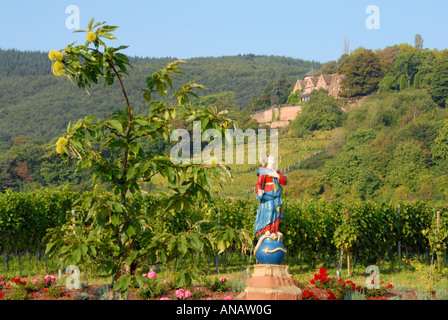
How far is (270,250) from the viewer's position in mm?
9289

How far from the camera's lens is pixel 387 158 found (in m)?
62.3

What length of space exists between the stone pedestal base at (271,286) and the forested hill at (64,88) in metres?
82.7

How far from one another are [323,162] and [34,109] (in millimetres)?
79242

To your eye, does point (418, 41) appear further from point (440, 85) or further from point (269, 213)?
point (269, 213)

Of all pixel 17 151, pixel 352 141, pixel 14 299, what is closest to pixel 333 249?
pixel 14 299

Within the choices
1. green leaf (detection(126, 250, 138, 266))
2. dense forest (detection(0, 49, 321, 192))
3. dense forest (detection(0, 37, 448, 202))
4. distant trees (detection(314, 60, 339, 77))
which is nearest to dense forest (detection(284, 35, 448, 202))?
dense forest (detection(0, 37, 448, 202))

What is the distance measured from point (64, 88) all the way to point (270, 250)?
137 m

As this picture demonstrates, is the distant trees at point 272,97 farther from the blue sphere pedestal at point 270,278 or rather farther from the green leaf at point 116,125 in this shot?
the green leaf at point 116,125

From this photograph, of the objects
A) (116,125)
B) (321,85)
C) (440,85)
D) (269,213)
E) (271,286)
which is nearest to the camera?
(116,125)

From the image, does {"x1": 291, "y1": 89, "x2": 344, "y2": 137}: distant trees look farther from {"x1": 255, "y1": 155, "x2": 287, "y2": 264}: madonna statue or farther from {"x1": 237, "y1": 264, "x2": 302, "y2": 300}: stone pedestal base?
{"x1": 237, "y1": 264, "x2": 302, "y2": 300}: stone pedestal base

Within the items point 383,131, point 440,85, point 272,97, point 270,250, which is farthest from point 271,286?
point 272,97

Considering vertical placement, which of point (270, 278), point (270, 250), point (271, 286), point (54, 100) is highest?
point (54, 100)

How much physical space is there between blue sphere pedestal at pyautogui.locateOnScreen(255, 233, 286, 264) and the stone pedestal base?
0.18 m

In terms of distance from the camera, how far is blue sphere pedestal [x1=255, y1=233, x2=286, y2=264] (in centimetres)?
926
